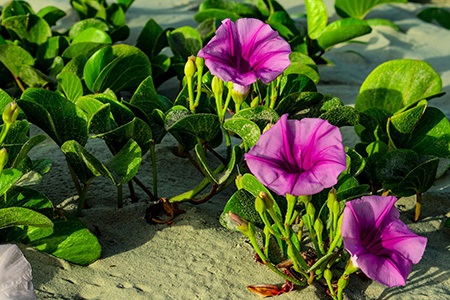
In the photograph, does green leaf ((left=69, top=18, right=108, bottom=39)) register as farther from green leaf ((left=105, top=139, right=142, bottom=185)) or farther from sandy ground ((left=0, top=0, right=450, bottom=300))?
green leaf ((left=105, top=139, right=142, bottom=185))

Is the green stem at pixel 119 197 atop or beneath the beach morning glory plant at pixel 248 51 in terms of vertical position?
beneath

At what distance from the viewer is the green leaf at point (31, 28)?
2.59 metres

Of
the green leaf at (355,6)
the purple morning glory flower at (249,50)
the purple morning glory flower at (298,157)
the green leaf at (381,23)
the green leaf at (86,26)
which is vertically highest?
the purple morning glory flower at (249,50)

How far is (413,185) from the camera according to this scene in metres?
1.84

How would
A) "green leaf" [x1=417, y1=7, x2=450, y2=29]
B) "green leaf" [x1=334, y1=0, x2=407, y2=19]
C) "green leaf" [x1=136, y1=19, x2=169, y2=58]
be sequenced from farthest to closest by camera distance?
"green leaf" [x1=417, y1=7, x2=450, y2=29] → "green leaf" [x1=334, y1=0, x2=407, y2=19] → "green leaf" [x1=136, y1=19, x2=169, y2=58]

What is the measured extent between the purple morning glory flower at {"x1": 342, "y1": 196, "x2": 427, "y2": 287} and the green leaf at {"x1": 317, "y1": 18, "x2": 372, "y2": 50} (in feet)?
3.91

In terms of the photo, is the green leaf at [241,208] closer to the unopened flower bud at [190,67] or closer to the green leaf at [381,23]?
the unopened flower bud at [190,67]

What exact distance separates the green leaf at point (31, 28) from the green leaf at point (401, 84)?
1070 mm

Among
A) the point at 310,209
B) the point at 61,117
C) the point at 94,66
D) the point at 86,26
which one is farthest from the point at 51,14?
the point at 310,209

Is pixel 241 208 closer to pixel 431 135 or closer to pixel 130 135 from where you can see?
pixel 130 135

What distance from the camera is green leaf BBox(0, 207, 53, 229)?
5.04 feet

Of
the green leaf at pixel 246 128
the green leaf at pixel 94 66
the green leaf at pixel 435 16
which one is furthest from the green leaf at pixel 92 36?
the green leaf at pixel 435 16

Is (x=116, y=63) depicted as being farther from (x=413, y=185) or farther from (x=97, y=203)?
(x=413, y=185)

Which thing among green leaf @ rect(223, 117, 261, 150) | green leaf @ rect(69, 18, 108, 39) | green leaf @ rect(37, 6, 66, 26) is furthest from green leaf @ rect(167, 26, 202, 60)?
green leaf @ rect(223, 117, 261, 150)
